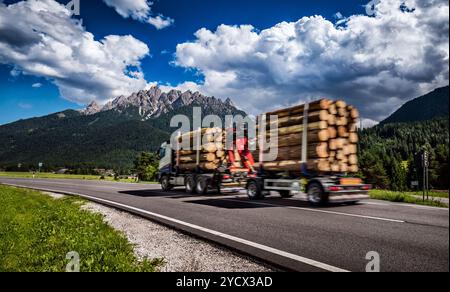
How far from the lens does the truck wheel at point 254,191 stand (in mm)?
13234

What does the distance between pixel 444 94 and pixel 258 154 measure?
12.9m

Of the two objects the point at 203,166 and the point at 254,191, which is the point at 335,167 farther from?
the point at 203,166

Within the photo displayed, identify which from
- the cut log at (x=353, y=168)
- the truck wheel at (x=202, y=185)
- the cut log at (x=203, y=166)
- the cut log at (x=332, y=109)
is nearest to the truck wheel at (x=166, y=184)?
the cut log at (x=203, y=166)

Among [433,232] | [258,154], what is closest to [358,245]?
[433,232]

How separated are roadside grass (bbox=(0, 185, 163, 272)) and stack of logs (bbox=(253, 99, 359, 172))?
22.9ft

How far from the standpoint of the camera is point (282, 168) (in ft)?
39.7

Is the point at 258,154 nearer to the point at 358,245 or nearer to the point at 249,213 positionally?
the point at 249,213

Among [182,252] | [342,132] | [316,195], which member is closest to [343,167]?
[342,132]

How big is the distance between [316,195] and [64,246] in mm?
7958

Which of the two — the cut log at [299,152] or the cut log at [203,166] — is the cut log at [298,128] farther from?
the cut log at [203,166]

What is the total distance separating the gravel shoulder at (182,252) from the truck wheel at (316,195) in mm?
5566

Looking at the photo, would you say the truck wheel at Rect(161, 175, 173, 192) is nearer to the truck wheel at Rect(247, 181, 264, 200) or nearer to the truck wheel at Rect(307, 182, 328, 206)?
the truck wheel at Rect(247, 181, 264, 200)

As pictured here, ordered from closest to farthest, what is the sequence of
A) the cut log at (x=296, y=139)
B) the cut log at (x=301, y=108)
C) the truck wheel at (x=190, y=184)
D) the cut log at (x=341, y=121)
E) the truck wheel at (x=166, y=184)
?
the cut log at (x=296, y=139) → the cut log at (x=301, y=108) → the cut log at (x=341, y=121) → the truck wheel at (x=190, y=184) → the truck wheel at (x=166, y=184)
